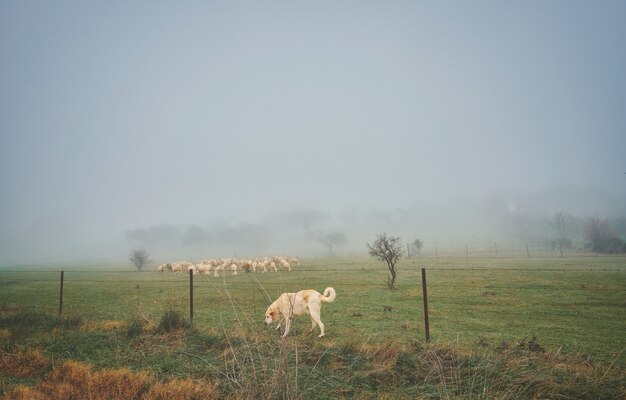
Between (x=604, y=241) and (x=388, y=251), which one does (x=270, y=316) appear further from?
(x=604, y=241)

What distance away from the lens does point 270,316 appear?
11.0m

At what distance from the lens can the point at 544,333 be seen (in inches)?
448

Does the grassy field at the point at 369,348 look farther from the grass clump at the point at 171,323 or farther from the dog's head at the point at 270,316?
the dog's head at the point at 270,316

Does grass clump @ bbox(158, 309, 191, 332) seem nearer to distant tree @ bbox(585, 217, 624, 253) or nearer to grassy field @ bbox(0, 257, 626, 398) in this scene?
grassy field @ bbox(0, 257, 626, 398)

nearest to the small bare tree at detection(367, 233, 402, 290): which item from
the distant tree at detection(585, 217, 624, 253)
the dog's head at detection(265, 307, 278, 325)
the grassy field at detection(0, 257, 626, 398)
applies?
the grassy field at detection(0, 257, 626, 398)

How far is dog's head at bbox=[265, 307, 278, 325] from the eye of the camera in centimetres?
Answer: 1079

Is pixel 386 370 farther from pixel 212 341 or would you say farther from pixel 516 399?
pixel 212 341

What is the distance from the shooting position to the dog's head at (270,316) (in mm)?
10791

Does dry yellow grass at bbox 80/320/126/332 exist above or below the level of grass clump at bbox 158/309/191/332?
below

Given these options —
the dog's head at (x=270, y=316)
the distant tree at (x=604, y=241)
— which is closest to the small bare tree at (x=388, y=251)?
the dog's head at (x=270, y=316)

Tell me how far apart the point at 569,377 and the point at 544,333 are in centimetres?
705

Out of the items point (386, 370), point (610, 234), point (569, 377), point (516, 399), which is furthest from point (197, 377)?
point (610, 234)

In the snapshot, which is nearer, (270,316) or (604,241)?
(270,316)

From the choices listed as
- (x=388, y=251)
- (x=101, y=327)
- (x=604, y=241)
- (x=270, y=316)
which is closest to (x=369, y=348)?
(x=270, y=316)
